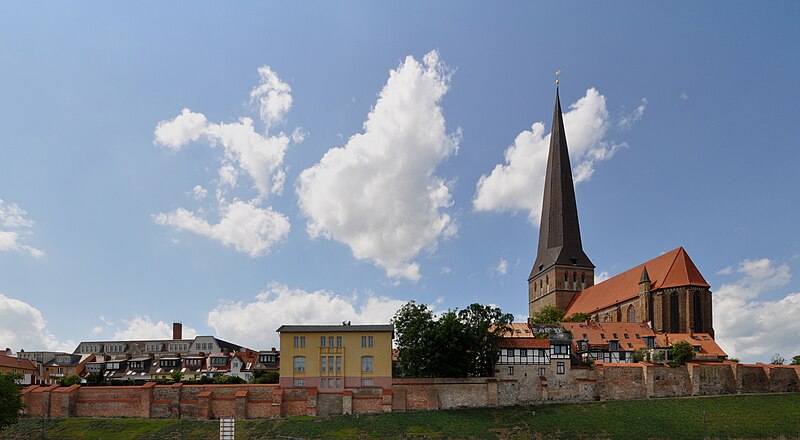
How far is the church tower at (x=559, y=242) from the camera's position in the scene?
359 ft

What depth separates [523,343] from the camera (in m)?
62.9

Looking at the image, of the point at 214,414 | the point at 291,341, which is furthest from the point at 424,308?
the point at 214,414

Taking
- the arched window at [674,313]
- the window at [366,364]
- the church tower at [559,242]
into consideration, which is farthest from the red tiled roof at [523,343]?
the church tower at [559,242]

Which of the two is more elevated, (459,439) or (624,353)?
(624,353)

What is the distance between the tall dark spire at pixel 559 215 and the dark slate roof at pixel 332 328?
54.6 meters

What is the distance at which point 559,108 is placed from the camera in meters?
117

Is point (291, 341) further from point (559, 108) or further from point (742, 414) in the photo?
point (559, 108)

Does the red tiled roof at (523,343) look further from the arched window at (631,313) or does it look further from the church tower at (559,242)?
the church tower at (559,242)

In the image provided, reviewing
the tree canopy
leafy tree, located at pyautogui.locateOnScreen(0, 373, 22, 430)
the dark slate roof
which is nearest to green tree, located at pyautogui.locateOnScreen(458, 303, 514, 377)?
the tree canopy

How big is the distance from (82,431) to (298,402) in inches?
624

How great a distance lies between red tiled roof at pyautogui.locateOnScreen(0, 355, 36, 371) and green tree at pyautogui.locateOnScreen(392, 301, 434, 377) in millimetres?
43907

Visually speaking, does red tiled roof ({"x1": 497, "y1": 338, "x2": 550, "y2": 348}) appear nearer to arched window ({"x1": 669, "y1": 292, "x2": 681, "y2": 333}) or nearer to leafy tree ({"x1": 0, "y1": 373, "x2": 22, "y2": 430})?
arched window ({"x1": 669, "y1": 292, "x2": 681, "y2": 333})

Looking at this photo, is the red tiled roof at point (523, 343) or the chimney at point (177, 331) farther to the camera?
the chimney at point (177, 331)

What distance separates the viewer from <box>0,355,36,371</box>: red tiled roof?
78.1 m
